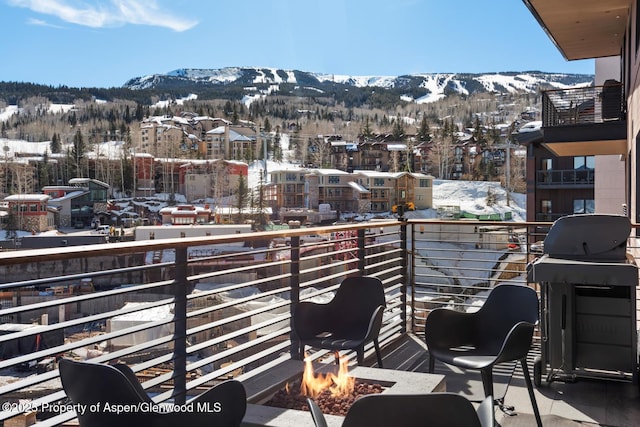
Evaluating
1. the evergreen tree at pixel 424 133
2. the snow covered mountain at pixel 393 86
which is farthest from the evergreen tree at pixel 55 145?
the snow covered mountain at pixel 393 86

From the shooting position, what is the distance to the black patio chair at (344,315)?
3703mm

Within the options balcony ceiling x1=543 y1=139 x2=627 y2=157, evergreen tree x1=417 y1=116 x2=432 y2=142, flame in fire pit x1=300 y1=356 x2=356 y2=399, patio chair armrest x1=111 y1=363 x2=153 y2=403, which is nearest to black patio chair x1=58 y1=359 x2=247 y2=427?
patio chair armrest x1=111 y1=363 x2=153 y2=403

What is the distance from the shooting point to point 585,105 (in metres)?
11.1

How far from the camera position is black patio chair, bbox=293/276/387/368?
3703mm

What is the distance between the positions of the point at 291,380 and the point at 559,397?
195 cm

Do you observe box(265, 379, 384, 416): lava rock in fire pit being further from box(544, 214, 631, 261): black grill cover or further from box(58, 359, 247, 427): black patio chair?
box(544, 214, 631, 261): black grill cover

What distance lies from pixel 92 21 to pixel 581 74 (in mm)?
133273

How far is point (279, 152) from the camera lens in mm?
86250

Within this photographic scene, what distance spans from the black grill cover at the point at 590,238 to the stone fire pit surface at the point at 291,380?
1533 mm

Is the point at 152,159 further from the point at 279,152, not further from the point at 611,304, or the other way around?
the point at 611,304

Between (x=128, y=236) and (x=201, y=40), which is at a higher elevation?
(x=201, y=40)

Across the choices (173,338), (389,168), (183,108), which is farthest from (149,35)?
(173,338)

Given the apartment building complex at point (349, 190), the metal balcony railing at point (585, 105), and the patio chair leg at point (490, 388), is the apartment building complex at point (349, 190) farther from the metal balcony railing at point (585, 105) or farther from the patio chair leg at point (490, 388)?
the patio chair leg at point (490, 388)

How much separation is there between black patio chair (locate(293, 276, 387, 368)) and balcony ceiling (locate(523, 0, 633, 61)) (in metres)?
6.22
